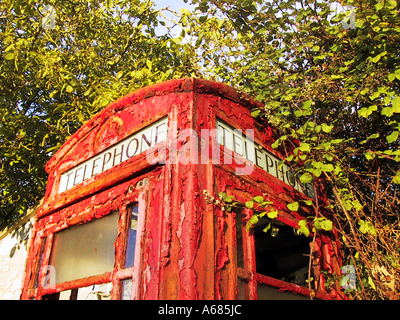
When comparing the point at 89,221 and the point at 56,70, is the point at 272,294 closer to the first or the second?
the point at 89,221

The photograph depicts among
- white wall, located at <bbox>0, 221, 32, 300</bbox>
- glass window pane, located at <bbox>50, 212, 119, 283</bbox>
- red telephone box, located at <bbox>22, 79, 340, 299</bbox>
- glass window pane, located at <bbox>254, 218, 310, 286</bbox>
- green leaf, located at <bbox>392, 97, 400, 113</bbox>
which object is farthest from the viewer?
white wall, located at <bbox>0, 221, 32, 300</bbox>

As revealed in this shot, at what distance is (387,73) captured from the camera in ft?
9.02

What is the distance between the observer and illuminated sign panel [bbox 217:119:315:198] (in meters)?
2.33

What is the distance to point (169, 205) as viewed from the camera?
1.95 meters

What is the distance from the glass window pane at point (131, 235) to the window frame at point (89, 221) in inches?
0.7

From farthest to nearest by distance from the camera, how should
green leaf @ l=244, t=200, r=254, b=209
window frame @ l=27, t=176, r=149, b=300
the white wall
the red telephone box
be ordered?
1. the white wall
2. green leaf @ l=244, t=200, r=254, b=209
3. window frame @ l=27, t=176, r=149, b=300
4. the red telephone box

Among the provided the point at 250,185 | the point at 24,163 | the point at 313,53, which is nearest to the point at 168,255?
the point at 250,185

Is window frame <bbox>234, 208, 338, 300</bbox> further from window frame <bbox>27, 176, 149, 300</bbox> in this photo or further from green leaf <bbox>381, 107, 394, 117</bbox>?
green leaf <bbox>381, 107, 394, 117</bbox>

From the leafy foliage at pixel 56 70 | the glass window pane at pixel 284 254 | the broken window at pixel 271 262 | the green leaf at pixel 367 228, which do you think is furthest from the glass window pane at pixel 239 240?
the leafy foliage at pixel 56 70

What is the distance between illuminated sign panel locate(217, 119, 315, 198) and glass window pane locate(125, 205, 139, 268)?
665mm

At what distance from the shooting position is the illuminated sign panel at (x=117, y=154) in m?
2.30

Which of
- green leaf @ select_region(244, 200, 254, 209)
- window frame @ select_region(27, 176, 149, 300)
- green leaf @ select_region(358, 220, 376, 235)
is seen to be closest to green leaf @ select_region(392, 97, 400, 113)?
green leaf @ select_region(358, 220, 376, 235)

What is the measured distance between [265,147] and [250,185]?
1.49 feet

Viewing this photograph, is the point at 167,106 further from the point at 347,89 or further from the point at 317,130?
the point at 347,89
